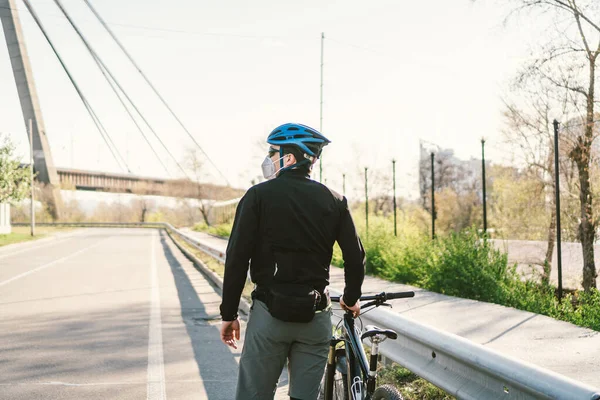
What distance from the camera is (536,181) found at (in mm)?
15422

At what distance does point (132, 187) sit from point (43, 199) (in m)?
36.6

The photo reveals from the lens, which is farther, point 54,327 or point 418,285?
point 418,285

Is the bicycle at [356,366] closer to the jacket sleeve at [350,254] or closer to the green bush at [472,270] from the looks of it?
the jacket sleeve at [350,254]

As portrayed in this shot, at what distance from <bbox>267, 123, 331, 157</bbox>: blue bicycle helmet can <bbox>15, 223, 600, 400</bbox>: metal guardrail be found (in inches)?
53.5

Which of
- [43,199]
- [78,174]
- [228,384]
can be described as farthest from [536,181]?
[78,174]

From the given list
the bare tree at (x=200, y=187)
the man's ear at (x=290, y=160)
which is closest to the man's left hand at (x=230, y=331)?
the man's ear at (x=290, y=160)

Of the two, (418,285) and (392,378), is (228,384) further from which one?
(418,285)

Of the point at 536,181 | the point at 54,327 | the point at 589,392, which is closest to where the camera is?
the point at 589,392

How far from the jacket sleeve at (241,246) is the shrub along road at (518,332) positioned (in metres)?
3.29

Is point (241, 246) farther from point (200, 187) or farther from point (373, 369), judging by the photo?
point (200, 187)

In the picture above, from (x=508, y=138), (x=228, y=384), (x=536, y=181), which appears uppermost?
(x=508, y=138)

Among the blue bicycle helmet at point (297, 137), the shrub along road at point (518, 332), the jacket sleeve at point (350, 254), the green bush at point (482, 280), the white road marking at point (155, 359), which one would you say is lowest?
the white road marking at point (155, 359)

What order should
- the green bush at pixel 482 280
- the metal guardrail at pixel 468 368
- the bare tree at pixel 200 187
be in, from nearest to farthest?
1. the metal guardrail at pixel 468 368
2. the green bush at pixel 482 280
3. the bare tree at pixel 200 187

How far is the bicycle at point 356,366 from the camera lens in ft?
9.86
